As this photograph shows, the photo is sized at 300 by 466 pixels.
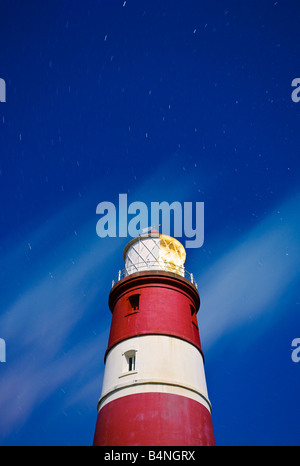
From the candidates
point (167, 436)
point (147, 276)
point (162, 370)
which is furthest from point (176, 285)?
point (167, 436)

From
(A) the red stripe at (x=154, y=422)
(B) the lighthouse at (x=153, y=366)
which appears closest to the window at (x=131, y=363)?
(B) the lighthouse at (x=153, y=366)

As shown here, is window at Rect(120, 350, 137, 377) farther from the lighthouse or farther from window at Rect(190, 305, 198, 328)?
window at Rect(190, 305, 198, 328)

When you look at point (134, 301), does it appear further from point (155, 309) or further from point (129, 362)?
point (129, 362)

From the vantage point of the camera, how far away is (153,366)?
1410 centimetres

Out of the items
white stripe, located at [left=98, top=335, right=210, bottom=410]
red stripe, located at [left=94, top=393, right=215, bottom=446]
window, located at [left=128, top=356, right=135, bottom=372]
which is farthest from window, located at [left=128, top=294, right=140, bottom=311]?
red stripe, located at [left=94, top=393, right=215, bottom=446]

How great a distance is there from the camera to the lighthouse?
493 inches

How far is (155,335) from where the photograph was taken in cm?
1530

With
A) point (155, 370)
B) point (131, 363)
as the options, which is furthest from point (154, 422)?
point (131, 363)

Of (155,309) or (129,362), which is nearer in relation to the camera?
(129,362)
